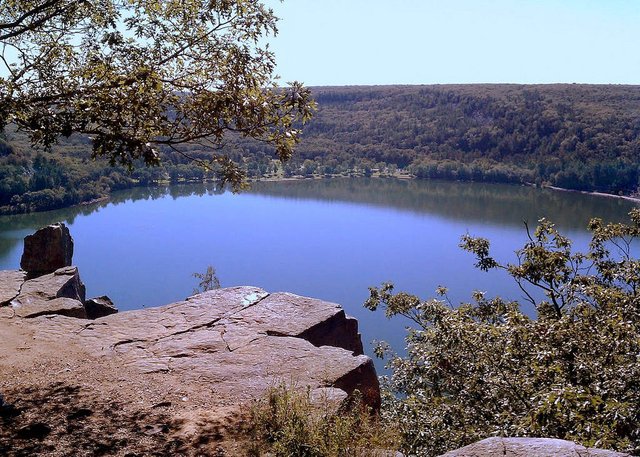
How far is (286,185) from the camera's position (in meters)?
105

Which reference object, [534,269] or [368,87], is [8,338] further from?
[368,87]

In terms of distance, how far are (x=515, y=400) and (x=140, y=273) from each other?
169ft

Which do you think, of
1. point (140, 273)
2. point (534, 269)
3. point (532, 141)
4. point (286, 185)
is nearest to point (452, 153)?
point (532, 141)

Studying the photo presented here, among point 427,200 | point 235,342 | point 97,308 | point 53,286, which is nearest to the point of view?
point 235,342

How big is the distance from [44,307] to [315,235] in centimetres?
6474

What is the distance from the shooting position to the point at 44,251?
37.2 feet

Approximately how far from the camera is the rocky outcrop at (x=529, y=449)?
324cm

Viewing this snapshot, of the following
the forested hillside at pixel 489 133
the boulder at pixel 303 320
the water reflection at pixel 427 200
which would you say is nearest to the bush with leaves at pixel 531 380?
the boulder at pixel 303 320

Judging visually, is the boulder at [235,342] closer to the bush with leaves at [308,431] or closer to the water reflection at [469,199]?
the bush with leaves at [308,431]

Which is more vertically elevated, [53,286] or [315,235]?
[53,286]

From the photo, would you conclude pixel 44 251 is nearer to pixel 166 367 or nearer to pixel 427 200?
pixel 166 367

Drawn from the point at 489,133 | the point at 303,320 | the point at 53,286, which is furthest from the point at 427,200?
the point at 303,320

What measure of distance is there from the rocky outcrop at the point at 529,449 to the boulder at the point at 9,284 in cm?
720

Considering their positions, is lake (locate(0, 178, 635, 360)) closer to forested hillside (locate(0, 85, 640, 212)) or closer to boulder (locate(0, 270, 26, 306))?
forested hillside (locate(0, 85, 640, 212))
